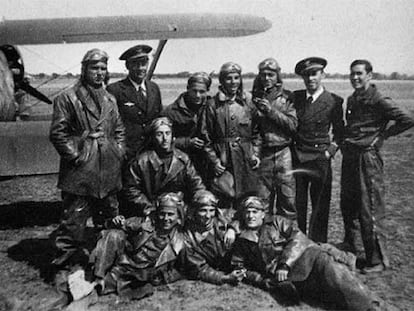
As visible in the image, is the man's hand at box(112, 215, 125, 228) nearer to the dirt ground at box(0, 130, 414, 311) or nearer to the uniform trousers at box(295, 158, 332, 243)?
the dirt ground at box(0, 130, 414, 311)

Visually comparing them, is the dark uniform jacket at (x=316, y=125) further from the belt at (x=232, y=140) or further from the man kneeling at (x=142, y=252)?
the man kneeling at (x=142, y=252)

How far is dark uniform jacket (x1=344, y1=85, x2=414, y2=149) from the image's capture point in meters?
4.32

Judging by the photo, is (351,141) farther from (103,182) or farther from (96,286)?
(96,286)

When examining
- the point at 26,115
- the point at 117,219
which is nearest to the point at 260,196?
the point at 117,219

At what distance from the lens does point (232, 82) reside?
447 centimetres

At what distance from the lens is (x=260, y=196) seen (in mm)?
4656

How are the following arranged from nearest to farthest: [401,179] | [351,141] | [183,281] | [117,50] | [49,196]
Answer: [183,281] < [351,141] < [117,50] < [49,196] < [401,179]

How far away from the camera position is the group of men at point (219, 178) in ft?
13.2

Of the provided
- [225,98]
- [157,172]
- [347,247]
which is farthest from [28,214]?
[347,247]

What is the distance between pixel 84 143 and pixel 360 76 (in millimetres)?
2825

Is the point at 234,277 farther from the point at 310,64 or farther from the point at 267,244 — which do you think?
the point at 310,64

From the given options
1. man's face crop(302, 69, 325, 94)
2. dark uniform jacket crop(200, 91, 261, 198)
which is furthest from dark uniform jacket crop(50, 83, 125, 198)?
man's face crop(302, 69, 325, 94)

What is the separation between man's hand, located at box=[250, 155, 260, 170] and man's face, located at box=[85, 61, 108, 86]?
174 centimetres

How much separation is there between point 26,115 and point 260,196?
185 inches
